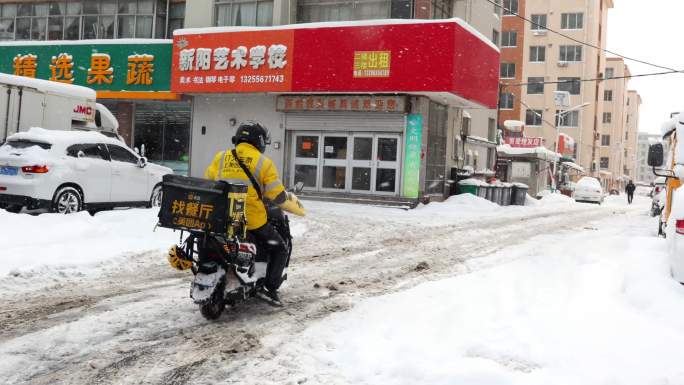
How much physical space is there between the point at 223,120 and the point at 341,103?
16.6 feet

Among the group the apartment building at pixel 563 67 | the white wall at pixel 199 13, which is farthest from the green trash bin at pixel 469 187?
the apartment building at pixel 563 67

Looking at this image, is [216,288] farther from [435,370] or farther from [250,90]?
[250,90]

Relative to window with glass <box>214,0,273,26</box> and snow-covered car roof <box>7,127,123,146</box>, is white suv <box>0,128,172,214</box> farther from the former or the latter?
window with glass <box>214,0,273,26</box>

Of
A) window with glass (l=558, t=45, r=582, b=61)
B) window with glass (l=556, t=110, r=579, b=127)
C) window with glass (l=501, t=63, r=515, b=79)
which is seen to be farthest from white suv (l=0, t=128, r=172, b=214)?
window with glass (l=558, t=45, r=582, b=61)

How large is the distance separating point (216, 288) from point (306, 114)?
54.7 ft

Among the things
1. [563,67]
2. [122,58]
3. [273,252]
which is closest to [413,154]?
[122,58]

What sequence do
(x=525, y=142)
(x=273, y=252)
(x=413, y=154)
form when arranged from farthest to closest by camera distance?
1. (x=525, y=142)
2. (x=413, y=154)
3. (x=273, y=252)

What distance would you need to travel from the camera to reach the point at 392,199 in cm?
2027

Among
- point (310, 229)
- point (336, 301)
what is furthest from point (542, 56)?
point (336, 301)

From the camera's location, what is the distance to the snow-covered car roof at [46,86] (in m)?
13.7

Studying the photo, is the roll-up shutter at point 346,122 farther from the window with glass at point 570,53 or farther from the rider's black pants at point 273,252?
Result: the window with glass at point 570,53

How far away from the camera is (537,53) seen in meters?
65.4

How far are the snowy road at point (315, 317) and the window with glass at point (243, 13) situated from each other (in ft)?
49.1

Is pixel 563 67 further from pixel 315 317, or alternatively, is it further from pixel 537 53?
pixel 315 317
